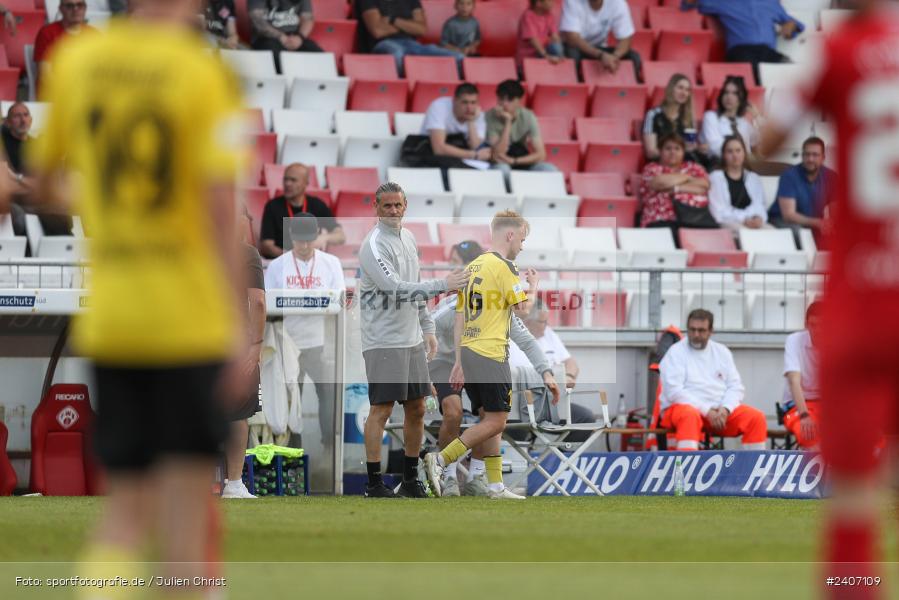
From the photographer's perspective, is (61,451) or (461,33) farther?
(461,33)

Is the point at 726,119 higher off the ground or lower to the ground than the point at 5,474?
higher

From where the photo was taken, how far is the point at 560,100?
17875 mm

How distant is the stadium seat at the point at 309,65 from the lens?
1694 cm

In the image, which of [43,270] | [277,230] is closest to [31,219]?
[43,270]

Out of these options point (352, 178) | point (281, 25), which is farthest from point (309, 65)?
point (352, 178)

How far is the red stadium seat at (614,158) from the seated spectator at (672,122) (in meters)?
0.16

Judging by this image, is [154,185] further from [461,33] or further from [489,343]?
[461,33]

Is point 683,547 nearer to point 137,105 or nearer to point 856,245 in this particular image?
point 856,245

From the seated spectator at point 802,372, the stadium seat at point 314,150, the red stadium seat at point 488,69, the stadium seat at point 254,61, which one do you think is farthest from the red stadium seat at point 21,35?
the seated spectator at point 802,372

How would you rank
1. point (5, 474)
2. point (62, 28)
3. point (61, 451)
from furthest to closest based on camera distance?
point (62, 28), point (61, 451), point (5, 474)

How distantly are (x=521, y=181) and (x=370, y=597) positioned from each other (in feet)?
37.6

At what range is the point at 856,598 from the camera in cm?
395

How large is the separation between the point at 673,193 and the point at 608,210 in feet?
2.26

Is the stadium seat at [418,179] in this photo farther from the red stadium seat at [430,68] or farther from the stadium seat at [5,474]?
the stadium seat at [5,474]
